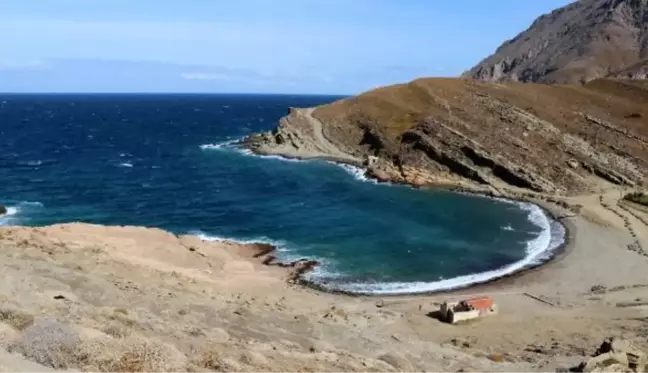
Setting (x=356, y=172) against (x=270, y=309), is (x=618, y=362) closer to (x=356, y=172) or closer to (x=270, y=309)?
(x=270, y=309)

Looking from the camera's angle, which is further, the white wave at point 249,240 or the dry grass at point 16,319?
the white wave at point 249,240

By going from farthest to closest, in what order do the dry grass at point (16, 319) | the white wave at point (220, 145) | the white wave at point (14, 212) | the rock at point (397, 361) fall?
the white wave at point (220, 145)
the white wave at point (14, 212)
the rock at point (397, 361)
the dry grass at point (16, 319)

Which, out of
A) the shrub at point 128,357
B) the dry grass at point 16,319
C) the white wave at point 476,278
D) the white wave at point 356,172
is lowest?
the white wave at point 476,278

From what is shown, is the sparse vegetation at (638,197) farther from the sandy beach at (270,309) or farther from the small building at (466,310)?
the small building at (466,310)

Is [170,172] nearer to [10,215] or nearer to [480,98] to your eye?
[10,215]

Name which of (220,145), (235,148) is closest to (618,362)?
(235,148)

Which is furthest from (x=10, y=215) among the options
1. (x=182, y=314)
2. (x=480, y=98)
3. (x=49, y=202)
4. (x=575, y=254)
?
(x=480, y=98)

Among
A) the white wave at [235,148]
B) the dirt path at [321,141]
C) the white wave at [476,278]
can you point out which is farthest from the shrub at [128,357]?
the white wave at [235,148]

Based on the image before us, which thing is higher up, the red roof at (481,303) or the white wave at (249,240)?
the red roof at (481,303)
